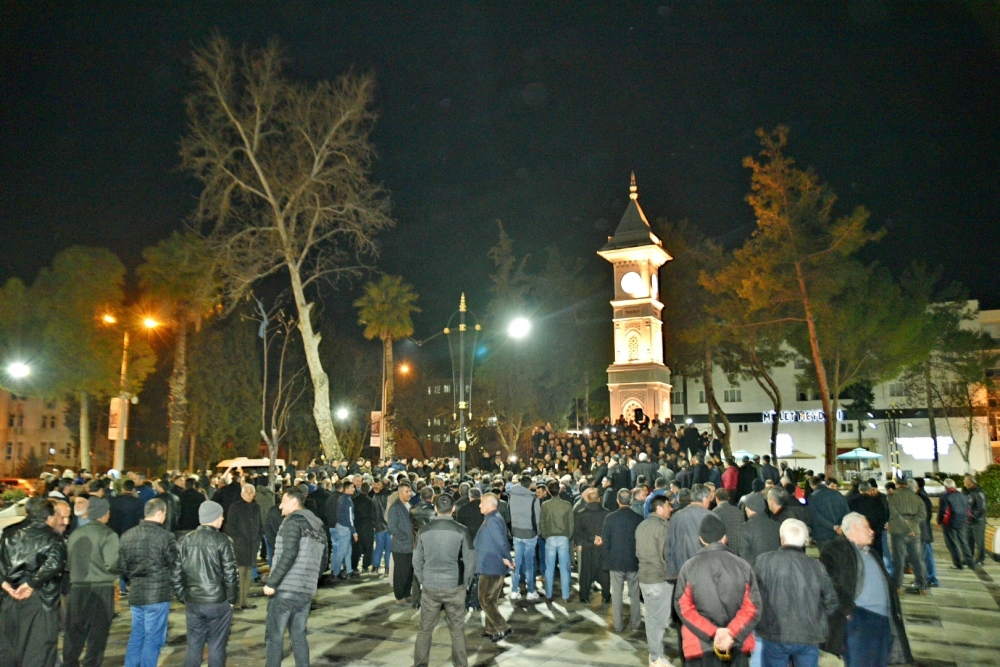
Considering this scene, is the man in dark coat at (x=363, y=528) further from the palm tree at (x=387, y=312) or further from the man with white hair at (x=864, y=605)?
the palm tree at (x=387, y=312)

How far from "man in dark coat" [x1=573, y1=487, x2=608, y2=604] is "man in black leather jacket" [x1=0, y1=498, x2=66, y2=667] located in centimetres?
708

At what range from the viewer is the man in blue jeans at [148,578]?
Result: 7.08 metres

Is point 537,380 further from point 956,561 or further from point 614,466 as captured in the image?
point 956,561

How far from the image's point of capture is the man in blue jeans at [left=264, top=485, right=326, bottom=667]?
7.00 metres

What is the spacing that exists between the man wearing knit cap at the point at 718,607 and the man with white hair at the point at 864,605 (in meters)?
1.19

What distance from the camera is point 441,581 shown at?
306 inches

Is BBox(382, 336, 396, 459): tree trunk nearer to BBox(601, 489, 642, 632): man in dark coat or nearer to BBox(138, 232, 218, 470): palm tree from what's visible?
BBox(138, 232, 218, 470): palm tree

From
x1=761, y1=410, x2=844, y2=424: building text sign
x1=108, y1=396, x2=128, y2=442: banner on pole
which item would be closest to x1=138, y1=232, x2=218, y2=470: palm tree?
x1=108, y1=396, x2=128, y2=442: banner on pole

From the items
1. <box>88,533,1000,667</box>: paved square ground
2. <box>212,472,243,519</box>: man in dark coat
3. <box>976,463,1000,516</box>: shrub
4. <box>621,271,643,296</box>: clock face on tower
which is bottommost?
<box>88,533,1000,667</box>: paved square ground

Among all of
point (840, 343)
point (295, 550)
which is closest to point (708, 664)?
point (295, 550)

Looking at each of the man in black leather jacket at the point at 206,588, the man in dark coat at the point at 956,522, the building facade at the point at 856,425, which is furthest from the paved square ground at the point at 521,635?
the building facade at the point at 856,425

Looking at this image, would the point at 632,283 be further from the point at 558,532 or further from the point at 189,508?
the point at 189,508

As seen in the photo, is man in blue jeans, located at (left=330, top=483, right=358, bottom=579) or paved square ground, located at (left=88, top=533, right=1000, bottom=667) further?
man in blue jeans, located at (left=330, top=483, right=358, bottom=579)

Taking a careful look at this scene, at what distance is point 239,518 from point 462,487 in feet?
11.6
